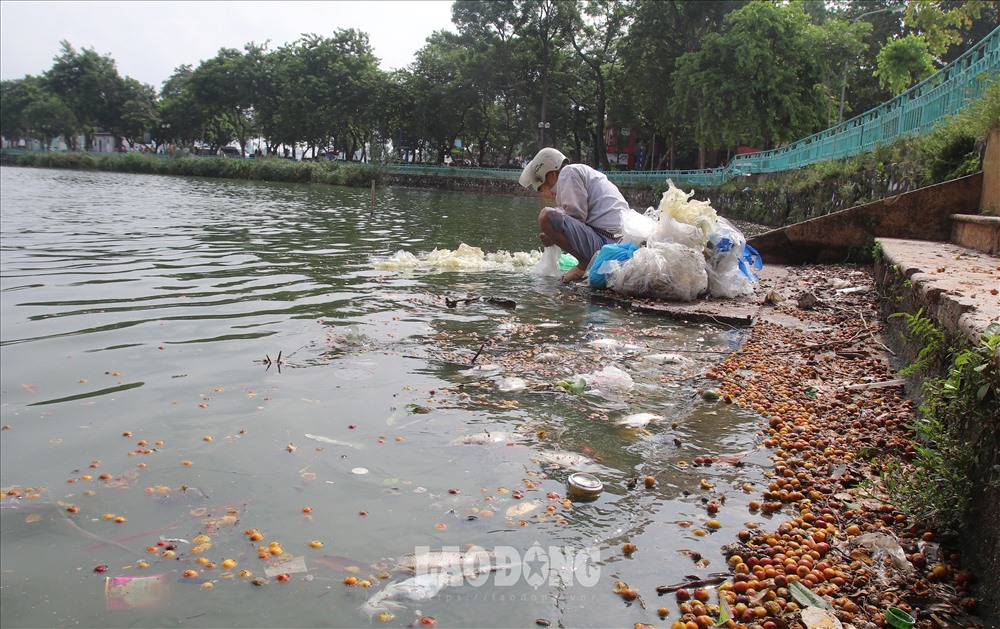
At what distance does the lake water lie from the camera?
200 cm

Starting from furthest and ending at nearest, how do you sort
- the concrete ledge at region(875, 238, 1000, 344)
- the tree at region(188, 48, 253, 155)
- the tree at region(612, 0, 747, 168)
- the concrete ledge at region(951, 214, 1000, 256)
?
the tree at region(188, 48, 253, 155) → the tree at region(612, 0, 747, 168) → the concrete ledge at region(951, 214, 1000, 256) → the concrete ledge at region(875, 238, 1000, 344)

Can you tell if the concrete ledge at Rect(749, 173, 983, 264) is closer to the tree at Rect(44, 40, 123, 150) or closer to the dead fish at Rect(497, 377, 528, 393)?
the dead fish at Rect(497, 377, 528, 393)

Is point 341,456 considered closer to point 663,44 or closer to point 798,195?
point 798,195

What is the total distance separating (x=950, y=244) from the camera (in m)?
6.40

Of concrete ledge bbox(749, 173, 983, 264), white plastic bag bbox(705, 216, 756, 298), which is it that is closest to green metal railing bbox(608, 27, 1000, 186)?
concrete ledge bbox(749, 173, 983, 264)

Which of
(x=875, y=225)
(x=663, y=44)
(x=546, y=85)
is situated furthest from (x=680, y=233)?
(x=546, y=85)

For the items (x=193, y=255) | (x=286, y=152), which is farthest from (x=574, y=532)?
(x=286, y=152)

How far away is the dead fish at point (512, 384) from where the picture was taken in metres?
3.80

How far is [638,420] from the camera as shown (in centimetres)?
333

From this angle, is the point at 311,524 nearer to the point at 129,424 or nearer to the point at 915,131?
the point at 129,424

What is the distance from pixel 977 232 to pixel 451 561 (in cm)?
582

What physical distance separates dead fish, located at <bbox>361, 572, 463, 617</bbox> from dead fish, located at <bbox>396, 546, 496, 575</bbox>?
32 millimetres

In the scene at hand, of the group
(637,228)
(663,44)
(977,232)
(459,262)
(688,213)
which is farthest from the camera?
(663,44)

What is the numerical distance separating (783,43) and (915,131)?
19.8 m
